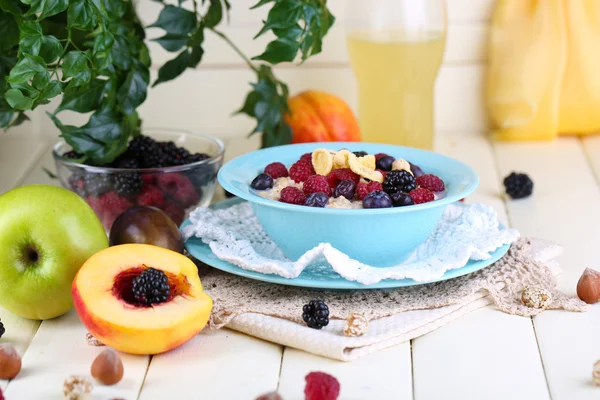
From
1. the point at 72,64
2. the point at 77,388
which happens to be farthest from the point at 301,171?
the point at 77,388

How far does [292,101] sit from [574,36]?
67 centimetres

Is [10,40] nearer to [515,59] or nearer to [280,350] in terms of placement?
[280,350]

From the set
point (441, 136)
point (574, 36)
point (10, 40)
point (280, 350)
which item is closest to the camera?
point (280, 350)

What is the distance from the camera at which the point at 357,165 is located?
131cm

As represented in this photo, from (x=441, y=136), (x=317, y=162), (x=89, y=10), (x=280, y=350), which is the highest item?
(x=89, y=10)

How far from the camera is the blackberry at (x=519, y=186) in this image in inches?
67.4

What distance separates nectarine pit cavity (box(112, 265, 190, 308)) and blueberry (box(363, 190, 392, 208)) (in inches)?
10.6

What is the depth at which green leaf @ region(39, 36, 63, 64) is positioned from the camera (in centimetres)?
126

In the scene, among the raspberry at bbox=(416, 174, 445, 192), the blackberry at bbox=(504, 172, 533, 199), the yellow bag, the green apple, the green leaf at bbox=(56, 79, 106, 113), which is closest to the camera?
the green apple

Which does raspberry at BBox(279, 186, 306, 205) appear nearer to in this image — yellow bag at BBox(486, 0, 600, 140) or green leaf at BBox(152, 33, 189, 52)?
green leaf at BBox(152, 33, 189, 52)

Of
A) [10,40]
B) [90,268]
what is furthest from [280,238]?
[10,40]

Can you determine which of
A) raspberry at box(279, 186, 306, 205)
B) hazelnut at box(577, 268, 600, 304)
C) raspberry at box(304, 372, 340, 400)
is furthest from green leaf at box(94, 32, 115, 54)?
hazelnut at box(577, 268, 600, 304)

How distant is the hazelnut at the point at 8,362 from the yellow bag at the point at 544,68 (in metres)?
1.36

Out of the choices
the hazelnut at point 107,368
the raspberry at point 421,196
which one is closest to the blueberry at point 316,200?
the raspberry at point 421,196
